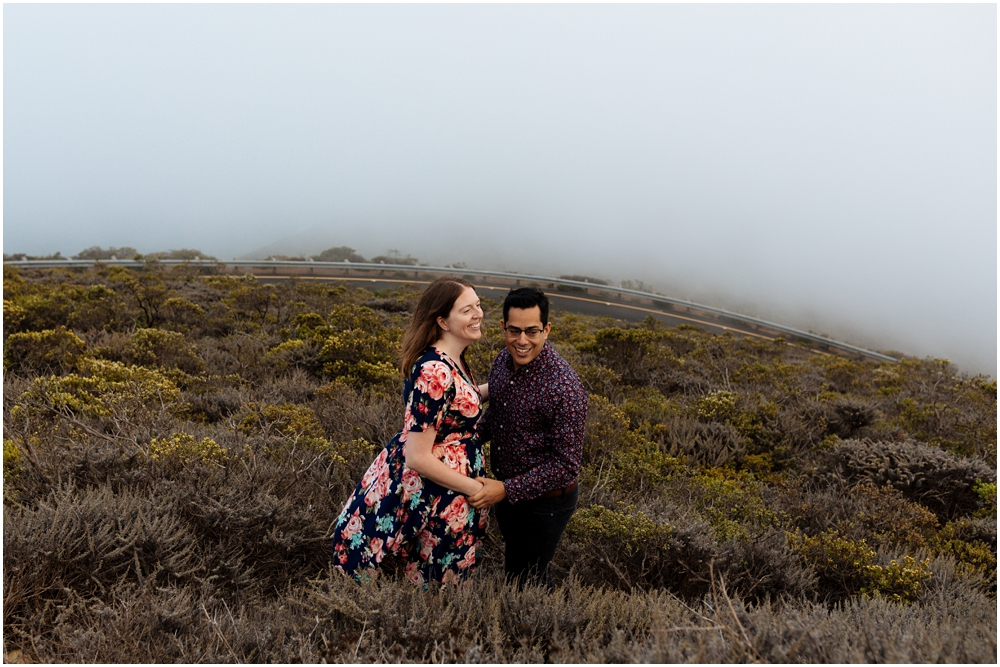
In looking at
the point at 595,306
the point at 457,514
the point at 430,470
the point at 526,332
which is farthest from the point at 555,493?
the point at 595,306

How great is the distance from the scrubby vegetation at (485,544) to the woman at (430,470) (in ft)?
0.44

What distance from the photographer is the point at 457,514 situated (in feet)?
6.97

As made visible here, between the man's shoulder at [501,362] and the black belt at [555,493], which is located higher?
the man's shoulder at [501,362]

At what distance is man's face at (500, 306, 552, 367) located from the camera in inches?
77.0

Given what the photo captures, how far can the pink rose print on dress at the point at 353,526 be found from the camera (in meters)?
2.19

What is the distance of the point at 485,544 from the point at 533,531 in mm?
930

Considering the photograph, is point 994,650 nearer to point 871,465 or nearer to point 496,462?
point 496,462

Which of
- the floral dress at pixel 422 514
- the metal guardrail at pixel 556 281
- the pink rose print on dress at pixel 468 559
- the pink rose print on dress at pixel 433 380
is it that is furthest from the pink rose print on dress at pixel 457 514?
the metal guardrail at pixel 556 281

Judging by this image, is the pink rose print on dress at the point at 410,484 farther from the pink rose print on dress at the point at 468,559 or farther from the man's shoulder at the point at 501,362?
the man's shoulder at the point at 501,362

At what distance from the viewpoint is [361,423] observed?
434 cm

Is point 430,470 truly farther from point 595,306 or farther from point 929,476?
point 595,306

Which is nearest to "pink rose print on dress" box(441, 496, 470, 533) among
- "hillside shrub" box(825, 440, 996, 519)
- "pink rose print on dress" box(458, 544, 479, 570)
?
"pink rose print on dress" box(458, 544, 479, 570)

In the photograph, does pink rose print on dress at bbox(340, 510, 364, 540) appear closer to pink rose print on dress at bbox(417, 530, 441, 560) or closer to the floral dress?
the floral dress

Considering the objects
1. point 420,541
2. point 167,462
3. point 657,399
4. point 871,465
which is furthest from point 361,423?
point 871,465
